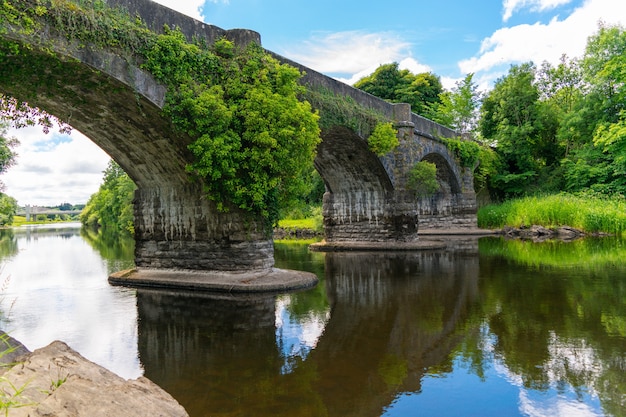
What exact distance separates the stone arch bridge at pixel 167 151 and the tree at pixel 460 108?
2354 cm

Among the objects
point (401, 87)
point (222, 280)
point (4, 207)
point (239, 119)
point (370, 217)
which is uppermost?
point (401, 87)

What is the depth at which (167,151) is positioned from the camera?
11227 mm

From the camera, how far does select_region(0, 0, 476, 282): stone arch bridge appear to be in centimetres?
854

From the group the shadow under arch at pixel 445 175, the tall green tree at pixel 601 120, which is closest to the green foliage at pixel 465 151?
the shadow under arch at pixel 445 175

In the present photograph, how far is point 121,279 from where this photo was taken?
1226 cm

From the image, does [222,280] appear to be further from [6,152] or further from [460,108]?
[460,108]

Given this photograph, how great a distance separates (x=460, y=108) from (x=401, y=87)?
5478 mm

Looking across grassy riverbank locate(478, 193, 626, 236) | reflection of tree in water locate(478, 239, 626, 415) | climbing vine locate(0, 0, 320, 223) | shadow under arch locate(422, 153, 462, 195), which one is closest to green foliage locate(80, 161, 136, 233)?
shadow under arch locate(422, 153, 462, 195)

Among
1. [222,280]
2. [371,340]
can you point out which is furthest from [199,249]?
[371,340]

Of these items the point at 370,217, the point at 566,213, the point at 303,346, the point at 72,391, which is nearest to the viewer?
the point at 72,391

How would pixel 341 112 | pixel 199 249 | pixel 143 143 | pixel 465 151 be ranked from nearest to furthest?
pixel 143 143 → pixel 199 249 → pixel 341 112 → pixel 465 151

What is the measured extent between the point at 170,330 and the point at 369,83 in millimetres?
39543

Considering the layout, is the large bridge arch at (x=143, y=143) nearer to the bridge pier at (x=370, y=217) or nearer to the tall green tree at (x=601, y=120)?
the bridge pier at (x=370, y=217)

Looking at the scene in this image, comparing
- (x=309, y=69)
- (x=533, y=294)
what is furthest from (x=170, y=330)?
(x=309, y=69)
